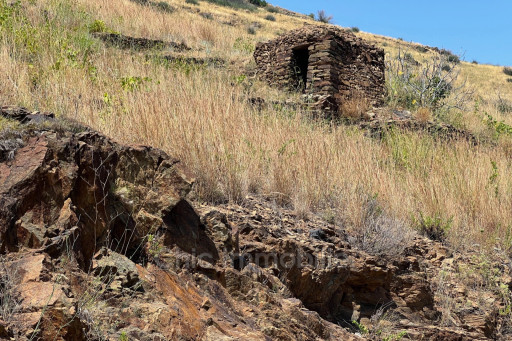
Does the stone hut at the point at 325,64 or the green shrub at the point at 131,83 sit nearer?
the green shrub at the point at 131,83

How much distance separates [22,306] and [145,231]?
36.0 inches

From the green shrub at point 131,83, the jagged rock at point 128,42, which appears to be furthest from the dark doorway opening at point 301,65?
the green shrub at point 131,83

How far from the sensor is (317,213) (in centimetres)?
383

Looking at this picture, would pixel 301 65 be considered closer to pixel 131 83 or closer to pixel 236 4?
pixel 131 83

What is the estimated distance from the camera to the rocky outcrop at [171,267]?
1721 mm

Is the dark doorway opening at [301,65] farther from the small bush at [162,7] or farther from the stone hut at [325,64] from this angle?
the small bush at [162,7]

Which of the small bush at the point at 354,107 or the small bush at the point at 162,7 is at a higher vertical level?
the small bush at the point at 162,7

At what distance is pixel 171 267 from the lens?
7.66ft

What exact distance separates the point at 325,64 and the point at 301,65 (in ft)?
4.12

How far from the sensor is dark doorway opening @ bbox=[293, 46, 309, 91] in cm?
1002

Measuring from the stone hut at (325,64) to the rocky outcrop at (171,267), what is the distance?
5.57 meters

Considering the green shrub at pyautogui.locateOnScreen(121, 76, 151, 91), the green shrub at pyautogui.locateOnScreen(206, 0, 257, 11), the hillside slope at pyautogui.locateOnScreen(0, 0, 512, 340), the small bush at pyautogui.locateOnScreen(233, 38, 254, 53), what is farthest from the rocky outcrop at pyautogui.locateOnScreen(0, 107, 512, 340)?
the green shrub at pyautogui.locateOnScreen(206, 0, 257, 11)

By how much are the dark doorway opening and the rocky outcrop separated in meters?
6.56

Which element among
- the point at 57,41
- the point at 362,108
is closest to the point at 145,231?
the point at 57,41
